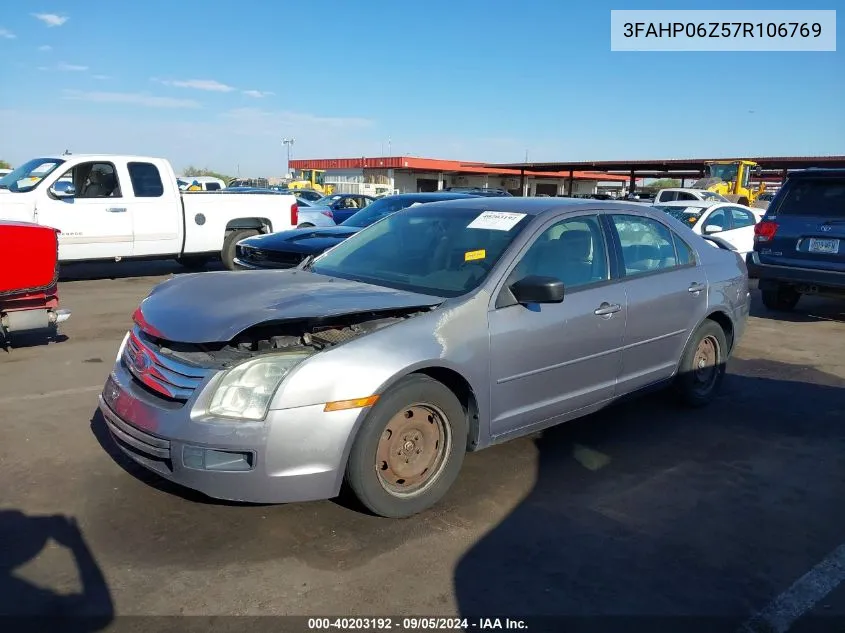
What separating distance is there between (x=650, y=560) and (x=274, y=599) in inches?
67.6

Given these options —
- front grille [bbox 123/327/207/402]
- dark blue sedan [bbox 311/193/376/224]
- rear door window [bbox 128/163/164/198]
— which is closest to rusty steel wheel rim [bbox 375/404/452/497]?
→ front grille [bbox 123/327/207/402]

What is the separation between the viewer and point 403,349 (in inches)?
136

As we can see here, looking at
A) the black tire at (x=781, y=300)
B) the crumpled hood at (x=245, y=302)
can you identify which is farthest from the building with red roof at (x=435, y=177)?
the crumpled hood at (x=245, y=302)

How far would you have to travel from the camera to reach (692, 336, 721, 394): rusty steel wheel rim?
5559 millimetres

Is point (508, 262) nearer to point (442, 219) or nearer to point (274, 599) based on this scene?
point (442, 219)

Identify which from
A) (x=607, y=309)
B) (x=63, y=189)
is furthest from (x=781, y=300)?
(x=63, y=189)

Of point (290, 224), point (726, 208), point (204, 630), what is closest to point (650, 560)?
point (204, 630)

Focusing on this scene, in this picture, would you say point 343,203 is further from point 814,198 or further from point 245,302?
point 245,302

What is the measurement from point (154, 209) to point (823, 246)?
30.9 feet

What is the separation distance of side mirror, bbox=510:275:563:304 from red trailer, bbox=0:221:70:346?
163 inches

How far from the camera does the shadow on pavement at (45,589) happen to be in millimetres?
2727

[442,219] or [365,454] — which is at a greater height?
[442,219]

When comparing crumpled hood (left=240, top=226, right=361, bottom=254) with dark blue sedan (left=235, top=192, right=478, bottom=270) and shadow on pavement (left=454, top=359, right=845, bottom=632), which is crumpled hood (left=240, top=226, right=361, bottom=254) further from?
shadow on pavement (left=454, top=359, right=845, bottom=632)

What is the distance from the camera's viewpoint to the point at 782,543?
139 inches
